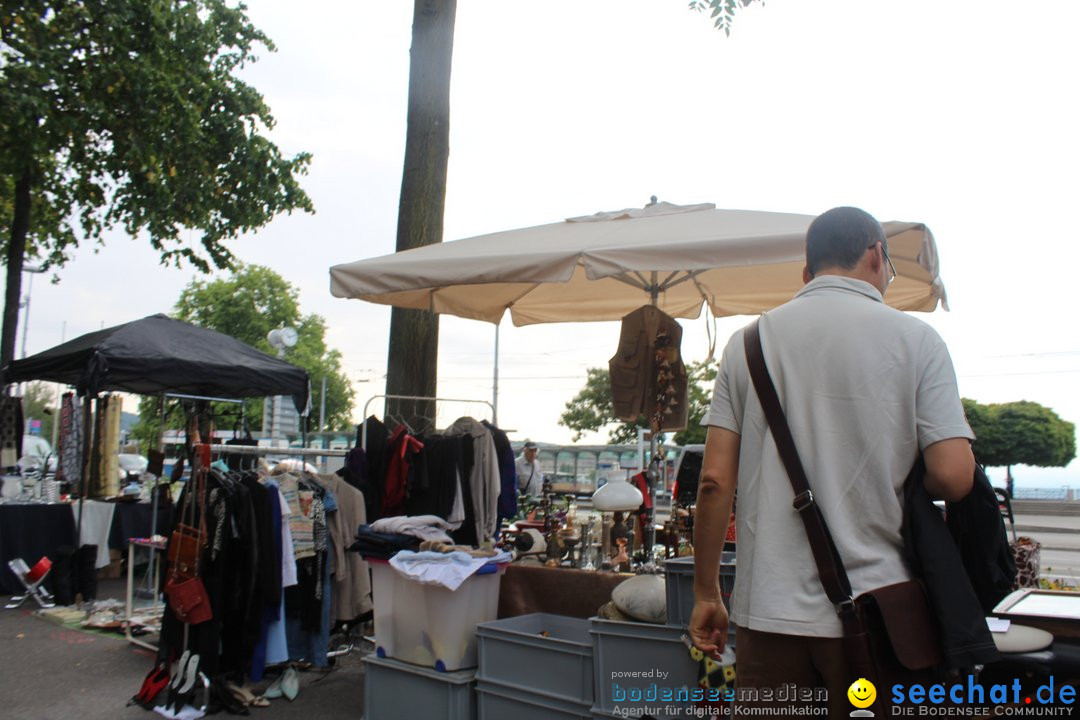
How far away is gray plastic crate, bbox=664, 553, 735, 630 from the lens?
157 inches

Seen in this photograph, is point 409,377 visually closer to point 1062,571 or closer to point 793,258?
point 793,258

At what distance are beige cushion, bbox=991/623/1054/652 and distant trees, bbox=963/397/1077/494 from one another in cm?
4118

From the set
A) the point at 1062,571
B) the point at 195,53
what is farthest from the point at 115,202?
the point at 1062,571

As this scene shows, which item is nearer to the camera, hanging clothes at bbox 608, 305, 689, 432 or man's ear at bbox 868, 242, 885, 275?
man's ear at bbox 868, 242, 885, 275

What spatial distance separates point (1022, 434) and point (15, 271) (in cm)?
4151

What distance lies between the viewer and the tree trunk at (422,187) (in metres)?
7.67

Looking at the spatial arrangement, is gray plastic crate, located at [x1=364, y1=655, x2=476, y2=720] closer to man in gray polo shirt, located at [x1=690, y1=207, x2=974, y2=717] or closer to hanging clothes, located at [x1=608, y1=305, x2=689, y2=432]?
hanging clothes, located at [x1=608, y1=305, x2=689, y2=432]

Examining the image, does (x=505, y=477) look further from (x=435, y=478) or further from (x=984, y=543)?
(x=984, y=543)

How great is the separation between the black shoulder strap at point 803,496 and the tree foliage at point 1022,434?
139ft

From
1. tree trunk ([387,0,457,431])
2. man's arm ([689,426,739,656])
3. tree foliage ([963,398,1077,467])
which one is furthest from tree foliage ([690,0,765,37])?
tree foliage ([963,398,1077,467])

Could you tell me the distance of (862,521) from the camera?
2107 millimetres

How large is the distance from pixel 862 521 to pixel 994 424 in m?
44.8

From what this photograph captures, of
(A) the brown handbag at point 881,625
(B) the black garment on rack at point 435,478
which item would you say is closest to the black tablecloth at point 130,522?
(B) the black garment on rack at point 435,478

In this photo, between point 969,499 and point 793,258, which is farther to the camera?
point 793,258
